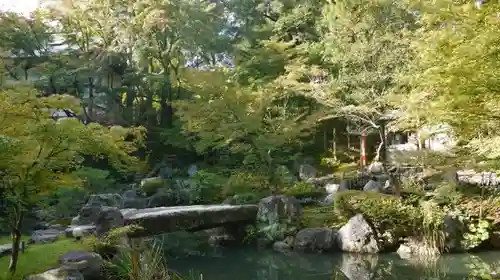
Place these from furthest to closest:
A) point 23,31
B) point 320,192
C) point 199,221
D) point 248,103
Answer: point 23,31, point 320,192, point 248,103, point 199,221

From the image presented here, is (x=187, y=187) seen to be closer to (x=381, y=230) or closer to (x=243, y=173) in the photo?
(x=243, y=173)

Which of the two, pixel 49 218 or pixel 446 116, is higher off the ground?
pixel 446 116

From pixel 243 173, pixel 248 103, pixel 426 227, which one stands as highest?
pixel 248 103

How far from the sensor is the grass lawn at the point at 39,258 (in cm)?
720

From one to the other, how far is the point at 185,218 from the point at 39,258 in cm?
395

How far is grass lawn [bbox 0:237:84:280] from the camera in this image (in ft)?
23.6

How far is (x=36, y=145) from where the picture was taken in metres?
6.21

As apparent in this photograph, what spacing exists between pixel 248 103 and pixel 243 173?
2054 mm

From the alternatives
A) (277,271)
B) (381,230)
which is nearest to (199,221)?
(277,271)

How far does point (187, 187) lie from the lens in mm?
16188

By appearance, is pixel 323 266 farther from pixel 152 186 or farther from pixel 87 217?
pixel 152 186

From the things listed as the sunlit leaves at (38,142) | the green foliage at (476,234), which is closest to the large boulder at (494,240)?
the green foliage at (476,234)

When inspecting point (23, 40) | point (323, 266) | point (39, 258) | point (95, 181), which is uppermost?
point (23, 40)

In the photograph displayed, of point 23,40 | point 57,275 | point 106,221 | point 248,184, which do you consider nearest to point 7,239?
point 106,221
